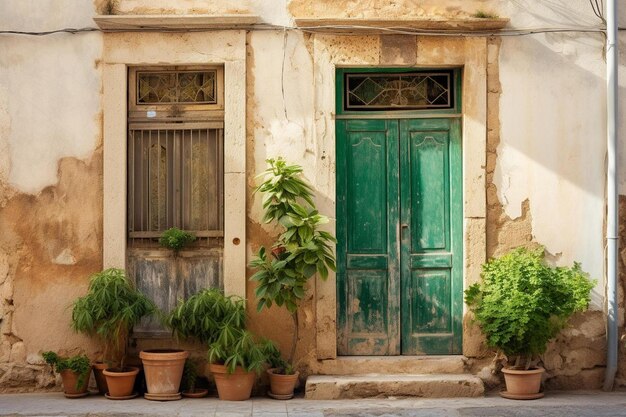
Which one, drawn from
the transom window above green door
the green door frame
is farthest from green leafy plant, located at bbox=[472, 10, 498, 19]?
the green door frame

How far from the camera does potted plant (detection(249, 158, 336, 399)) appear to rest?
8.20 meters

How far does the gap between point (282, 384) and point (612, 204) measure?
3287 millimetres

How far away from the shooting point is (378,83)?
8875 millimetres

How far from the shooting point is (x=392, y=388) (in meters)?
8.24

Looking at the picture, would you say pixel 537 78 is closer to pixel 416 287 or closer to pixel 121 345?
pixel 416 287

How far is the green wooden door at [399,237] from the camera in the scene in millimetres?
8766

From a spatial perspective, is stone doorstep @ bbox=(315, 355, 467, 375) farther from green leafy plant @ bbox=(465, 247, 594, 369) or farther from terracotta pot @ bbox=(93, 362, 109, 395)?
terracotta pot @ bbox=(93, 362, 109, 395)

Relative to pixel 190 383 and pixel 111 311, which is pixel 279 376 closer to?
pixel 190 383

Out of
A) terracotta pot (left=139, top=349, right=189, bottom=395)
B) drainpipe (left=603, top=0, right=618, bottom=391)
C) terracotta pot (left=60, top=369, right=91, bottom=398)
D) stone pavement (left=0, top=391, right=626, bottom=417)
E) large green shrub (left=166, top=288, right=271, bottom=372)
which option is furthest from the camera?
drainpipe (left=603, top=0, right=618, bottom=391)

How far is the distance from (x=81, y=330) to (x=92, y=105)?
6.54ft

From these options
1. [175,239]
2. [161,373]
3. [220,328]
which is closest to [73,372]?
[161,373]

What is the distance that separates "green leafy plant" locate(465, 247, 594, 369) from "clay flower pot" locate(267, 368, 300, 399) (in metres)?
1.70

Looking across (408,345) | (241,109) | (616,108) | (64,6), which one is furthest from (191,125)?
(616,108)

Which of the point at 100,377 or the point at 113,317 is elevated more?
the point at 113,317
